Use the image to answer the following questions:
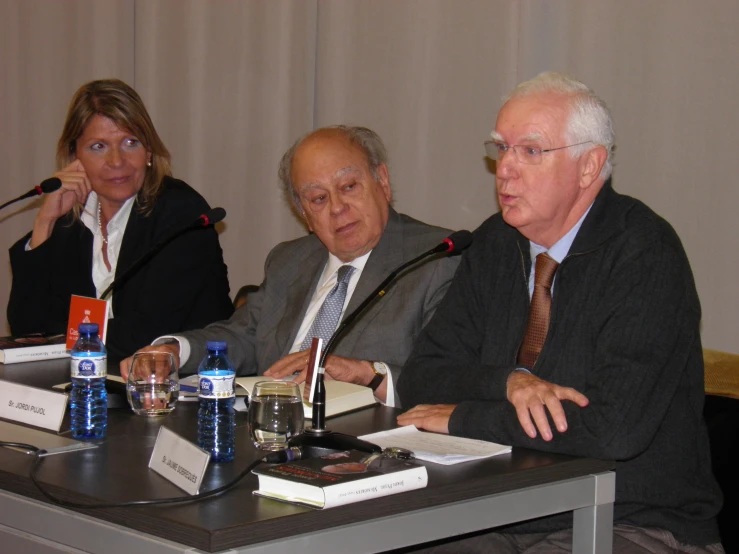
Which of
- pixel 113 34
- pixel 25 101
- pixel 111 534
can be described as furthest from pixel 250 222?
pixel 111 534

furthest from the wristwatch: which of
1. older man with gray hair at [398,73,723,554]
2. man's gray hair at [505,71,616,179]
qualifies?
man's gray hair at [505,71,616,179]

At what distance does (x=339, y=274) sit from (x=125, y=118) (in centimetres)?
117

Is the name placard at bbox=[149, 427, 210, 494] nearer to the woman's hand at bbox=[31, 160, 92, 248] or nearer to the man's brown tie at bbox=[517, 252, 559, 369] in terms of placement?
the man's brown tie at bbox=[517, 252, 559, 369]

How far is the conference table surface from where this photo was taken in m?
1.35

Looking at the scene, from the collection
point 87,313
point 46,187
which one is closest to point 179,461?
point 87,313

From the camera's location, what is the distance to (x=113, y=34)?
16.7ft

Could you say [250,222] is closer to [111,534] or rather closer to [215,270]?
[215,270]

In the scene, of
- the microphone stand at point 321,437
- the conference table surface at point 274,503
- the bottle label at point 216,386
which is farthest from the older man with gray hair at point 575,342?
the bottle label at point 216,386

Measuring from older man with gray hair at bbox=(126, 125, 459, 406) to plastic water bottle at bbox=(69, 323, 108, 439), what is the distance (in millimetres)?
691

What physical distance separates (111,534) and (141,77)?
3.87m

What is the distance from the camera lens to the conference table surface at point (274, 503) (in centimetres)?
135

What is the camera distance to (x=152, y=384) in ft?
7.10

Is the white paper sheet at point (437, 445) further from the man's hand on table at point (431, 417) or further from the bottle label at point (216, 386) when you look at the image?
the bottle label at point (216, 386)

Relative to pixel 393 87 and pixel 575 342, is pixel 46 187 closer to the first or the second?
pixel 393 87
